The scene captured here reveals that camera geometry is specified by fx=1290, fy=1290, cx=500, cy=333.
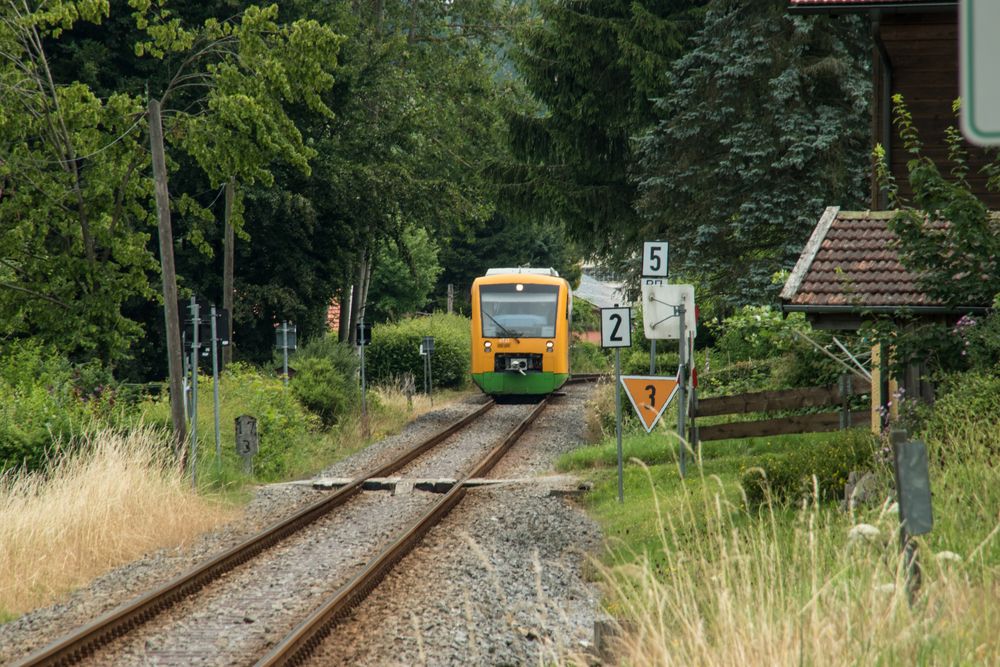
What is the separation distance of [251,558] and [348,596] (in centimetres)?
272

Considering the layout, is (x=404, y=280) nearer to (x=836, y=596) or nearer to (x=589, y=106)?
(x=589, y=106)

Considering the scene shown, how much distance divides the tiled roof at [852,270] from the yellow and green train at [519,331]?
14.3 meters

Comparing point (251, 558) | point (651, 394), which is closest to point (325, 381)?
point (651, 394)

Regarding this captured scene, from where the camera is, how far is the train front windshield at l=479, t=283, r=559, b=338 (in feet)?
96.4

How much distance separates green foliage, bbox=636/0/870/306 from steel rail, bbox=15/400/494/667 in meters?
11.9

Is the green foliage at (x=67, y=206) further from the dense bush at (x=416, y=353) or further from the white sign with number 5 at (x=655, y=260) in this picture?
the dense bush at (x=416, y=353)

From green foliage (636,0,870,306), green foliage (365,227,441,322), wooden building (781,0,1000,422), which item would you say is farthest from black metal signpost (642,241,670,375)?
green foliage (365,227,441,322)

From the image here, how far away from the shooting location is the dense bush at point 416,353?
38.2 m

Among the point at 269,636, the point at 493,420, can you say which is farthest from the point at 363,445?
the point at 269,636

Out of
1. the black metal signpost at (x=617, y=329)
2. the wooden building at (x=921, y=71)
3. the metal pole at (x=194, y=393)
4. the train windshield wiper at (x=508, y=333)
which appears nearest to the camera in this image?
the black metal signpost at (x=617, y=329)

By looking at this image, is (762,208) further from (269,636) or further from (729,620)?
(729,620)

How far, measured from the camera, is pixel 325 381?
86.5ft

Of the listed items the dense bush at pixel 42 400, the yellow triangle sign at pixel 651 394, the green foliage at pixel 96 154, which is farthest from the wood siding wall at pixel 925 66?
the dense bush at pixel 42 400

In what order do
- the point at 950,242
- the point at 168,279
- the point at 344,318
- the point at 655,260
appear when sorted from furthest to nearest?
the point at 344,318 < the point at 168,279 < the point at 655,260 < the point at 950,242
